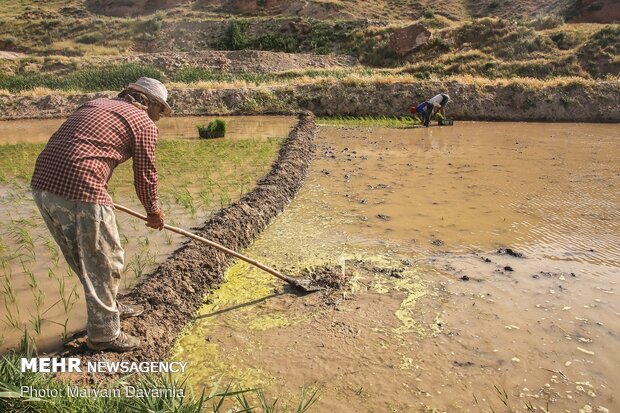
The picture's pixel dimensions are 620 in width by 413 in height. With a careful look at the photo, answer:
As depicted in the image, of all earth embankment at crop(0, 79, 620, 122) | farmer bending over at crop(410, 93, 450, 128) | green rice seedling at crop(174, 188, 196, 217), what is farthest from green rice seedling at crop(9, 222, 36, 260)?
earth embankment at crop(0, 79, 620, 122)

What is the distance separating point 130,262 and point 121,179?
162 inches

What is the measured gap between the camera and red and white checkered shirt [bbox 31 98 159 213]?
9.16ft

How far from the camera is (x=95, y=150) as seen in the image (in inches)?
112

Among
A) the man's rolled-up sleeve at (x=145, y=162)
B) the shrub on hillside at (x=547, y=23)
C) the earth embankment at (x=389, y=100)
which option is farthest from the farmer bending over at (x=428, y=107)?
the shrub on hillside at (x=547, y=23)

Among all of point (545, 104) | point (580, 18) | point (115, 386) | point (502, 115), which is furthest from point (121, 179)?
point (580, 18)

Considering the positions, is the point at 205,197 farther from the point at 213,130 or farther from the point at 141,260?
the point at 213,130

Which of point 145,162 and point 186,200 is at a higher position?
point 145,162

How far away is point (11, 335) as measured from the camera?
3.38m

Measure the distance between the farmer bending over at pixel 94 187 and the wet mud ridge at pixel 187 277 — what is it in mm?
258

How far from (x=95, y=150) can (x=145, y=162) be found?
314 millimetres

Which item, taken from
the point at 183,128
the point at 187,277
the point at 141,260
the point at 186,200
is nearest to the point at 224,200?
the point at 186,200

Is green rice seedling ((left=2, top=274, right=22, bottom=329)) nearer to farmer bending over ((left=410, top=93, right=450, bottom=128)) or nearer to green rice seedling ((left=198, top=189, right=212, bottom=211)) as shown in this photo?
green rice seedling ((left=198, top=189, right=212, bottom=211))
